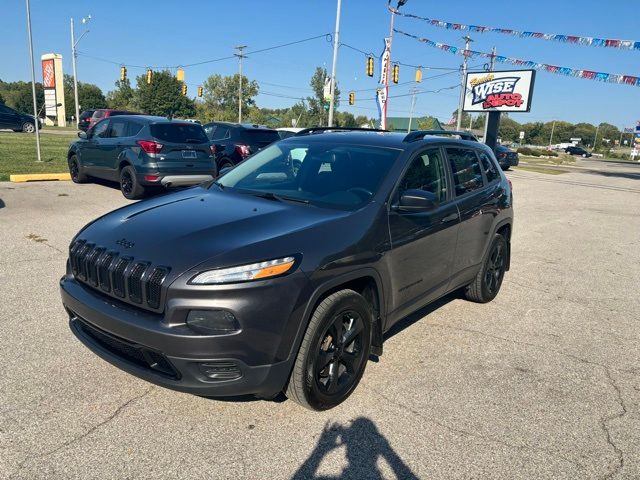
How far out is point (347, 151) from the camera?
4.05m

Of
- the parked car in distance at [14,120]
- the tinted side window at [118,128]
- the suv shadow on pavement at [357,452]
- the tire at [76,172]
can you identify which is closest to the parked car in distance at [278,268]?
the suv shadow on pavement at [357,452]

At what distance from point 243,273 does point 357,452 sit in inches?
46.9

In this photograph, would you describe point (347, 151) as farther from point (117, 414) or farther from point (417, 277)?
point (117, 414)

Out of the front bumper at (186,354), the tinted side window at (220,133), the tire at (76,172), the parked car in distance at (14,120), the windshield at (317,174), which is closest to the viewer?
the front bumper at (186,354)

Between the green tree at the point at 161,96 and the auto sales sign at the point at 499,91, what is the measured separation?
5898 cm

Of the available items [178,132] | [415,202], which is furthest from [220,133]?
[415,202]

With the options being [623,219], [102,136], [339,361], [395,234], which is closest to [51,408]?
[339,361]

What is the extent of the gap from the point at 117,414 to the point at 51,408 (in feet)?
1.33

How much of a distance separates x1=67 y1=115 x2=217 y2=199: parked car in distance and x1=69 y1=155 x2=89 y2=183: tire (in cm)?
79

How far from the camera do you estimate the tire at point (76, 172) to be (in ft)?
38.4

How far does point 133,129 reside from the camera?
1026 centimetres

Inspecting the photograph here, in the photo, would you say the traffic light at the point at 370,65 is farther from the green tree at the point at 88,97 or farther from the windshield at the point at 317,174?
the green tree at the point at 88,97

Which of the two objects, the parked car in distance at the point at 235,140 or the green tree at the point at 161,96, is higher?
the green tree at the point at 161,96

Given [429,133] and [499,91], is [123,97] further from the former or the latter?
[429,133]
